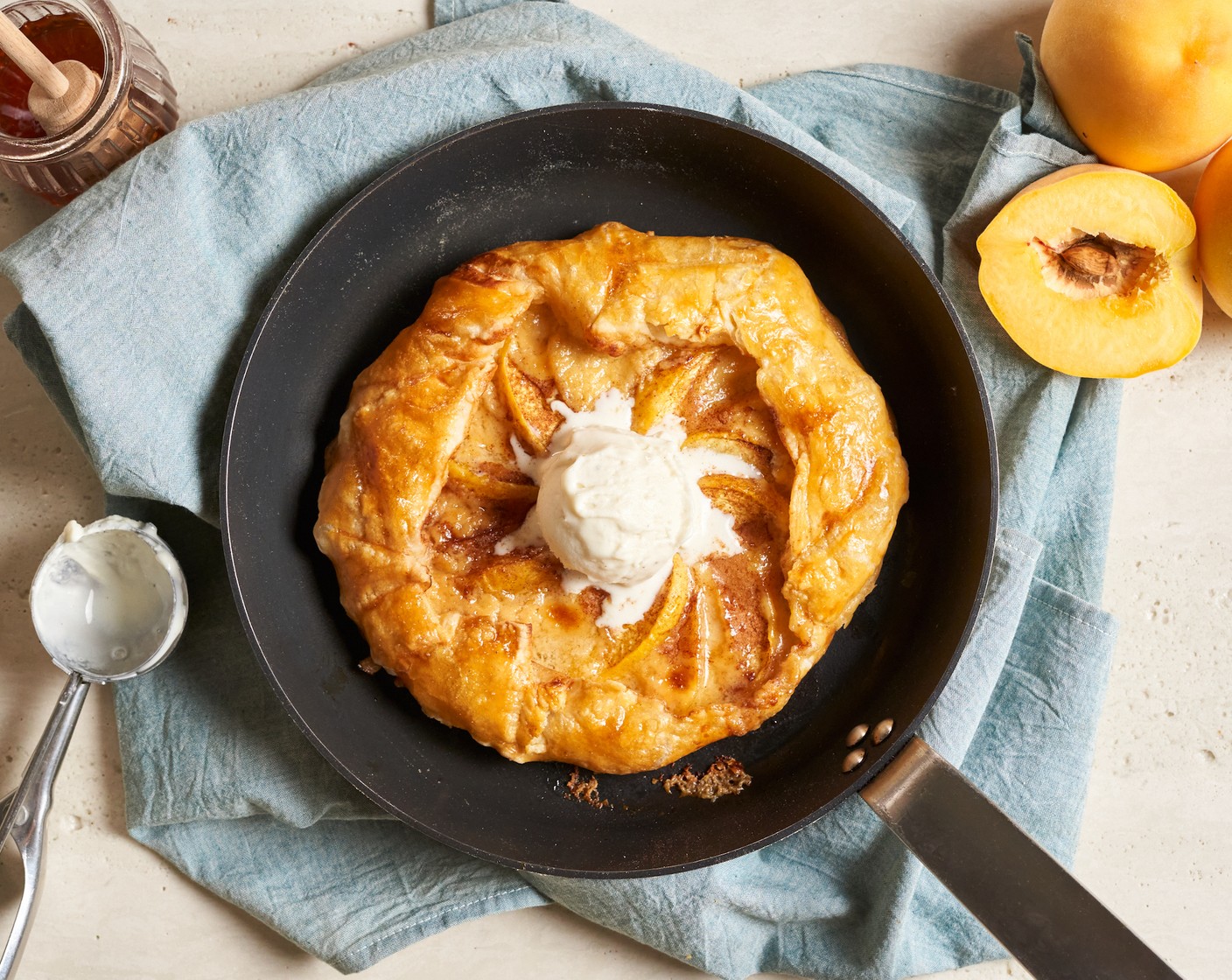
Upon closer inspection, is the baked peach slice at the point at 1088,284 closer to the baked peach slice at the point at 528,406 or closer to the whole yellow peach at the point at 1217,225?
the whole yellow peach at the point at 1217,225

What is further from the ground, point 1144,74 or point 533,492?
point 1144,74

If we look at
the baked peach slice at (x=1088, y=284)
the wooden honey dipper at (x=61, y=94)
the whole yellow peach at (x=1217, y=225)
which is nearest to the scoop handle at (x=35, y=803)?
the wooden honey dipper at (x=61, y=94)

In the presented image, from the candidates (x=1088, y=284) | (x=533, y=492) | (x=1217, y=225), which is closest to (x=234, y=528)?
(x=533, y=492)

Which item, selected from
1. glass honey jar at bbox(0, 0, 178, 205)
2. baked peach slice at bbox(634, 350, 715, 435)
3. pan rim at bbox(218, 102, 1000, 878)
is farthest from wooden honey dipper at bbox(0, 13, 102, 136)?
baked peach slice at bbox(634, 350, 715, 435)

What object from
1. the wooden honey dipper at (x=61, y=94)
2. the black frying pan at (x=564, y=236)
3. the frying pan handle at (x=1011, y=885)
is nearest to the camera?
the frying pan handle at (x=1011, y=885)

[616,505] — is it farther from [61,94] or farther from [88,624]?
[61,94]

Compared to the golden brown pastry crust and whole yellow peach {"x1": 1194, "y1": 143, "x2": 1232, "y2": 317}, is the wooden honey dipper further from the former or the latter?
whole yellow peach {"x1": 1194, "y1": 143, "x2": 1232, "y2": 317}
